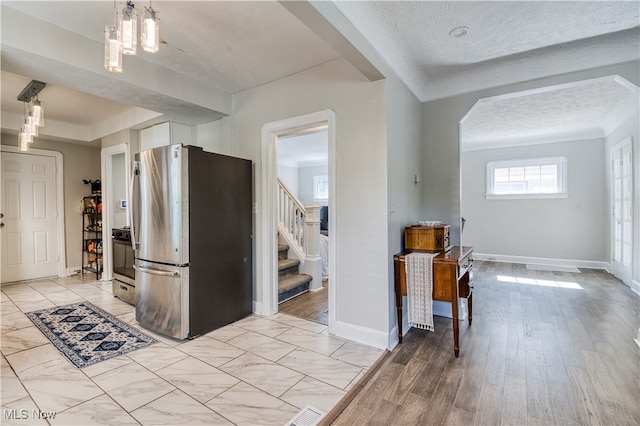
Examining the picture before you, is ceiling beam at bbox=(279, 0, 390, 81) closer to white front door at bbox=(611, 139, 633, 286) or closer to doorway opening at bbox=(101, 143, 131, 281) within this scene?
doorway opening at bbox=(101, 143, 131, 281)

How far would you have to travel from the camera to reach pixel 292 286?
395 cm

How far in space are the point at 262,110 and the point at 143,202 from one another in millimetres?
1589

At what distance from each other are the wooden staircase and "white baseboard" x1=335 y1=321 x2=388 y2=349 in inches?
48.0

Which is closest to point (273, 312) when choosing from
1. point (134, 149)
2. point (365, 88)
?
point (365, 88)

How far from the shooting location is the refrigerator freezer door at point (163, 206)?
2678mm

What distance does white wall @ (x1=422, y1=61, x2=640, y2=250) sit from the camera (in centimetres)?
325

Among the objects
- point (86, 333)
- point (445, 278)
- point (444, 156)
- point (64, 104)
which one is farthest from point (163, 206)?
point (444, 156)

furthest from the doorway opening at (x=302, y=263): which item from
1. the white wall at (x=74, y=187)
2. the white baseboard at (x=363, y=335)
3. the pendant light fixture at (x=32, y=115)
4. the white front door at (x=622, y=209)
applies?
the white front door at (x=622, y=209)

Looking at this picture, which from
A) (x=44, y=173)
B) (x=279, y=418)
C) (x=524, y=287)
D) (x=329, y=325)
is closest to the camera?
(x=279, y=418)

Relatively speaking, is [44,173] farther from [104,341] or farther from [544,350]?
[544,350]

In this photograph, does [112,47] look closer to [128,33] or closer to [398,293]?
[128,33]

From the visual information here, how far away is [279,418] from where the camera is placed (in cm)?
171

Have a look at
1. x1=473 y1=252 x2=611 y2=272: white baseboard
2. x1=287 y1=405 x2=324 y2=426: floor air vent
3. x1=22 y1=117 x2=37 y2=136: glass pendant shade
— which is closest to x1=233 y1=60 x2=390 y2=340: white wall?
x1=287 y1=405 x2=324 y2=426: floor air vent

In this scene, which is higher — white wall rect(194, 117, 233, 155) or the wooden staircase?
white wall rect(194, 117, 233, 155)
